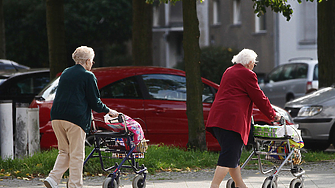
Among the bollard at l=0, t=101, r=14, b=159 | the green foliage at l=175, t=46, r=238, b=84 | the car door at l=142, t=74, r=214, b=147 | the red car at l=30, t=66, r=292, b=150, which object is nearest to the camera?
the bollard at l=0, t=101, r=14, b=159

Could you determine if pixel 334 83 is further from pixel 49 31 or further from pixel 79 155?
pixel 79 155

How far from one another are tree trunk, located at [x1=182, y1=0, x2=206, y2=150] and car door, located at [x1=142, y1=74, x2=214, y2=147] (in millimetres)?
448

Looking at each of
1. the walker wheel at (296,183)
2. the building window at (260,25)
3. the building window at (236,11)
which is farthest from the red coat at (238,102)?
the building window at (236,11)

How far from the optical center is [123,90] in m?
9.19

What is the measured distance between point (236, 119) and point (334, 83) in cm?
617

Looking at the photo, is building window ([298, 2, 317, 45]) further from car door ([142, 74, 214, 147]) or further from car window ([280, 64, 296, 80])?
car door ([142, 74, 214, 147])

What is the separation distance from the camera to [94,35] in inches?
1319

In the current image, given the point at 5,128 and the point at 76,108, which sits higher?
the point at 76,108

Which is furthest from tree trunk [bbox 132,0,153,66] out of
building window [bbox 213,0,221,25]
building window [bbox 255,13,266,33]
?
building window [bbox 213,0,221,25]

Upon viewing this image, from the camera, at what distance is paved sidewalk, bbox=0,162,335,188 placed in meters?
7.07

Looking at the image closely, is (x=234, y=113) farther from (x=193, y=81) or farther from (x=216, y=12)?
(x=216, y=12)

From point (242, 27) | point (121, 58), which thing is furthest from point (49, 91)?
point (121, 58)

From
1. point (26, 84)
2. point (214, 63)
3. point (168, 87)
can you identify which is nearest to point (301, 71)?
point (214, 63)

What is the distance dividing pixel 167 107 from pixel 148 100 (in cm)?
34
